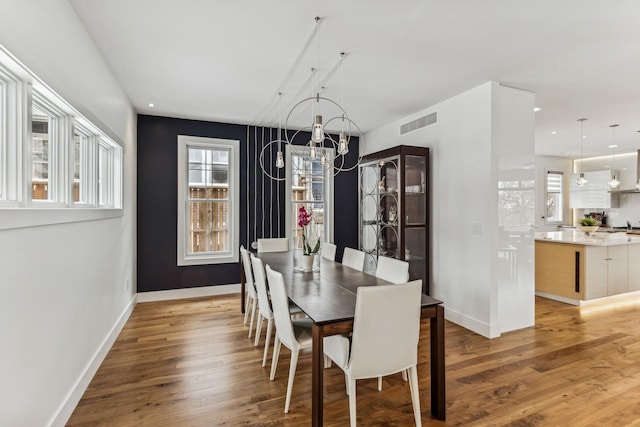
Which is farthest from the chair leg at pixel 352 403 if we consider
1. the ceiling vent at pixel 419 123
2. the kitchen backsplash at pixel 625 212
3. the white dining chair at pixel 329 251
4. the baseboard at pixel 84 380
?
the kitchen backsplash at pixel 625 212

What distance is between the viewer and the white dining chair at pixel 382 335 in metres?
1.79

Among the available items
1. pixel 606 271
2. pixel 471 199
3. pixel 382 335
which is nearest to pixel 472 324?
pixel 471 199

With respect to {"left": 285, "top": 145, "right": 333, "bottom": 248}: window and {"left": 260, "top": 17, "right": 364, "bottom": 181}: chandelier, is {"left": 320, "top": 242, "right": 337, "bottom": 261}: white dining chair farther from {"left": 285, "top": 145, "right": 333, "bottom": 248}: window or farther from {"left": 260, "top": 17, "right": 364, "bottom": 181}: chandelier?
{"left": 285, "top": 145, "right": 333, "bottom": 248}: window

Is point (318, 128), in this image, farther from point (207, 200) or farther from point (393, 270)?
point (207, 200)

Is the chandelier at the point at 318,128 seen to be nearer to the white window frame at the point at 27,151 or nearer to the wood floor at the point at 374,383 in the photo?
the white window frame at the point at 27,151

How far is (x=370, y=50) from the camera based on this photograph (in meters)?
2.74

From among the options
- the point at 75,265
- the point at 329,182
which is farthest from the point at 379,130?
the point at 75,265

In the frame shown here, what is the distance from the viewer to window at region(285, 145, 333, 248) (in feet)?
18.0

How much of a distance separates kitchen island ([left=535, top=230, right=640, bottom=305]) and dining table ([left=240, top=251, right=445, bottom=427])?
11.6 feet

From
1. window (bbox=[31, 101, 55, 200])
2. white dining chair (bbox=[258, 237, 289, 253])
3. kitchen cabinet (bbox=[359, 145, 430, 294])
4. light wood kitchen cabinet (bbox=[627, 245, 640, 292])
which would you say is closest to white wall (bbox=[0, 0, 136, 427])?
window (bbox=[31, 101, 55, 200])

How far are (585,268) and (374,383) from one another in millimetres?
3791

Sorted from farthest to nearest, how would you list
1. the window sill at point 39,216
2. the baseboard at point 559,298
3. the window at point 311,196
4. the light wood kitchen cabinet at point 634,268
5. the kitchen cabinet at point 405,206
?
the window at point 311,196 < the light wood kitchen cabinet at point 634,268 < the baseboard at point 559,298 < the kitchen cabinet at point 405,206 < the window sill at point 39,216

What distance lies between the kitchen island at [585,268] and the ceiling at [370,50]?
188 centimetres

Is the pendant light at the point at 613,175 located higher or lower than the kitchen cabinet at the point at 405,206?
higher
